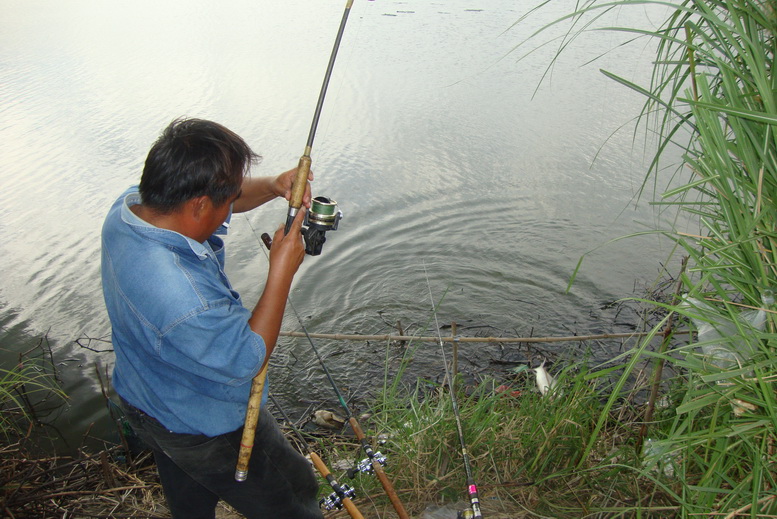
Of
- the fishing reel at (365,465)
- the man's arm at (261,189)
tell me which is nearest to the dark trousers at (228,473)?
the fishing reel at (365,465)

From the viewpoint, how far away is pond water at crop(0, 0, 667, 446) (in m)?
5.60

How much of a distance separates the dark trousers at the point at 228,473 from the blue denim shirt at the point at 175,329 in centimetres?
6

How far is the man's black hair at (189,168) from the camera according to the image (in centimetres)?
188

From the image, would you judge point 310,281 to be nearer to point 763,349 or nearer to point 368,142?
point 368,142

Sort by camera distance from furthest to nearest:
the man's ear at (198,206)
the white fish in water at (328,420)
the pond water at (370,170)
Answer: the pond water at (370,170) < the white fish in water at (328,420) < the man's ear at (198,206)

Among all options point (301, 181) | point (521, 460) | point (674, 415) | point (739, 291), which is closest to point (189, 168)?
point (301, 181)

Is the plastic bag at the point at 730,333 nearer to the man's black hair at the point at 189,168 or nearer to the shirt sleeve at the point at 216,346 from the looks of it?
the shirt sleeve at the point at 216,346

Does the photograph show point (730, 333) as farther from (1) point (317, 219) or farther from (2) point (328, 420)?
(2) point (328, 420)

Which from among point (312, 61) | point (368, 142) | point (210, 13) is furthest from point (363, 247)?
point (210, 13)

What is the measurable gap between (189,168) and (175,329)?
491 mm

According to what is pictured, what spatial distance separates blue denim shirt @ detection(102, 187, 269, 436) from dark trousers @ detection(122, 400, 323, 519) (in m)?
0.06

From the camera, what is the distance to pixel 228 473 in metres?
2.15

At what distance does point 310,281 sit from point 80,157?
4213 millimetres

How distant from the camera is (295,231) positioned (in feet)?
7.00
